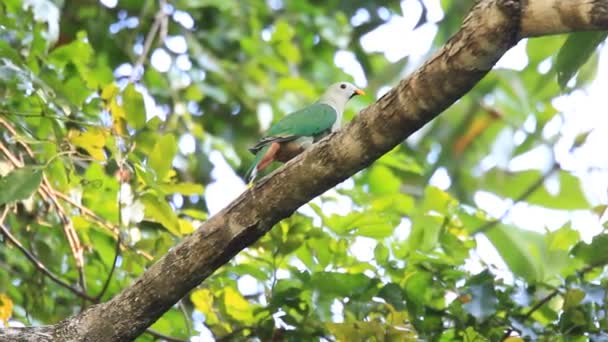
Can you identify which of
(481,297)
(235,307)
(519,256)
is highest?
(235,307)

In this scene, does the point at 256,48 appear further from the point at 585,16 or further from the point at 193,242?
the point at 585,16

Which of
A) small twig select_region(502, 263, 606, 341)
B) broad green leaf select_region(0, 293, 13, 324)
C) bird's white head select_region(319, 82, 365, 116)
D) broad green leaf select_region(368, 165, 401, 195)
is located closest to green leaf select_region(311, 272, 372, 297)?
small twig select_region(502, 263, 606, 341)

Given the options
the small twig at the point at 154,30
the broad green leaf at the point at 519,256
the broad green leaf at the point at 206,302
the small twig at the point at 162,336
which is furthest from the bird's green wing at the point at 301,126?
the small twig at the point at 154,30

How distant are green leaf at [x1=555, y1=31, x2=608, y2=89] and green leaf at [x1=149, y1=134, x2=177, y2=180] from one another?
1.02m

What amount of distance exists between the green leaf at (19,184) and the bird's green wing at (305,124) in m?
Answer: 0.65

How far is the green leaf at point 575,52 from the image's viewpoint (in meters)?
2.17

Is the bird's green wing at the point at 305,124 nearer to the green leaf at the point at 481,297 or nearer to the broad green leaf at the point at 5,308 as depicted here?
the green leaf at the point at 481,297

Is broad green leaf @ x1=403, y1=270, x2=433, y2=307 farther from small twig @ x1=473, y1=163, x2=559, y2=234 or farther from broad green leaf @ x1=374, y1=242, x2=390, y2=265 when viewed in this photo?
small twig @ x1=473, y1=163, x2=559, y2=234

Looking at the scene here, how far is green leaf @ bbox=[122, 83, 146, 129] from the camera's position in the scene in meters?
2.81

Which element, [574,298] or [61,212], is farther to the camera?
[61,212]

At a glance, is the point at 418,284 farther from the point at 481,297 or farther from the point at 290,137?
the point at 290,137

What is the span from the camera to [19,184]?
2539mm

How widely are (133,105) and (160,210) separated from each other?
298 mm

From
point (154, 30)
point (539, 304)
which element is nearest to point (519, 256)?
point (539, 304)
